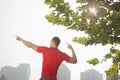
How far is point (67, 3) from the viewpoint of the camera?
619 cm

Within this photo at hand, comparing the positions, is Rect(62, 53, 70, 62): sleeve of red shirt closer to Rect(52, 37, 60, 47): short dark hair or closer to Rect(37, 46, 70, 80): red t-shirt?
Rect(37, 46, 70, 80): red t-shirt

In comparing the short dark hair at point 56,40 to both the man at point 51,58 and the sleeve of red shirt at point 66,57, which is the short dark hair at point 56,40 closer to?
the man at point 51,58

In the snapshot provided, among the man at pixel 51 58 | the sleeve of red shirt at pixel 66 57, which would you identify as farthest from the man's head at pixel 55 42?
the sleeve of red shirt at pixel 66 57

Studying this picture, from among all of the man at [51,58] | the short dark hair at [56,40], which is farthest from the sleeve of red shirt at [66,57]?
the short dark hair at [56,40]

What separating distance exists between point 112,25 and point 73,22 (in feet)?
3.41

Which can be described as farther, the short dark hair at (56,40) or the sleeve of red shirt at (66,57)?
the short dark hair at (56,40)

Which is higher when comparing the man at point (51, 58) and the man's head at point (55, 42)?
the man's head at point (55, 42)

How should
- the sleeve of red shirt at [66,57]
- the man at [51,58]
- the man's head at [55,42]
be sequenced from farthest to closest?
the man's head at [55,42]
the sleeve of red shirt at [66,57]
the man at [51,58]

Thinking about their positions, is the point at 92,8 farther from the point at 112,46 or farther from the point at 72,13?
the point at 112,46

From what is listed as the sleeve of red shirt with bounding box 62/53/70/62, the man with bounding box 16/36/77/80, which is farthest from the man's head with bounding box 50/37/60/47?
the sleeve of red shirt with bounding box 62/53/70/62

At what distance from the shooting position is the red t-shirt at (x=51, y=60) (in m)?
5.09

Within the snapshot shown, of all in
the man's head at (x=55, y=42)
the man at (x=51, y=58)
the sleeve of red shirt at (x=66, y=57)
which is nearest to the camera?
the man at (x=51, y=58)

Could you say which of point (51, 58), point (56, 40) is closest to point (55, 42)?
point (56, 40)

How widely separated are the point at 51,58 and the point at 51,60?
5 centimetres
